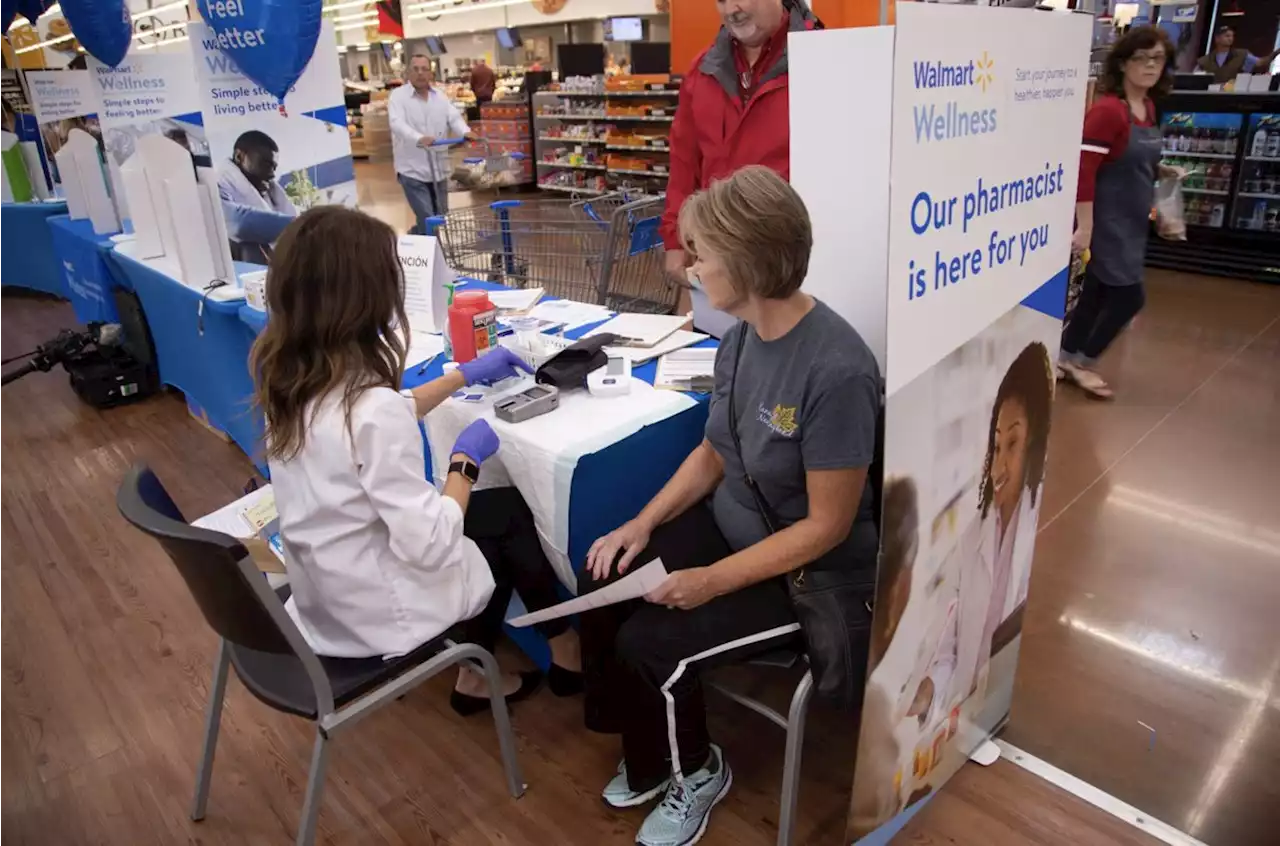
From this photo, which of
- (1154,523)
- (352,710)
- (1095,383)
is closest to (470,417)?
(352,710)

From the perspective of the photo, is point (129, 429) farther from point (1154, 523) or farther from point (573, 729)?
point (1154, 523)

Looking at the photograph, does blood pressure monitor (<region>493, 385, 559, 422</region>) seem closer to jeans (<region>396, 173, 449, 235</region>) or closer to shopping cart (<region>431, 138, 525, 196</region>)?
jeans (<region>396, 173, 449, 235</region>)

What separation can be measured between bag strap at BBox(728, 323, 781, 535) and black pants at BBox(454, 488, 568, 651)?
64 cm

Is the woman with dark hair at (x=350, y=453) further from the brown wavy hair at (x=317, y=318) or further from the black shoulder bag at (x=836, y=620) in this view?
the black shoulder bag at (x=836, y=620)

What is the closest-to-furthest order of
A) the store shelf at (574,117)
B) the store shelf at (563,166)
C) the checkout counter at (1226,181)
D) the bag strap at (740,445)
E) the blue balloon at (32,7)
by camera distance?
the bag strap at (740,445) < the checkout counter at (1226,181) < the blue balloon at (32,7) < the store shelf at (574,117) < the store shelf at (563,166)

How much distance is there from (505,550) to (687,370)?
73 cm

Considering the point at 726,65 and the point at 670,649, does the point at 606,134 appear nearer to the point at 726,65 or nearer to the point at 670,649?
the point at 726,65

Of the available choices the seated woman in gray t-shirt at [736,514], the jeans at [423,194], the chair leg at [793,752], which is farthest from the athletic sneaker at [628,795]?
the jeans at [423,194]

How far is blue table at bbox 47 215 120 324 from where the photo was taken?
5.11 metres

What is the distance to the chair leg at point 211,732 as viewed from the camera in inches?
77.9

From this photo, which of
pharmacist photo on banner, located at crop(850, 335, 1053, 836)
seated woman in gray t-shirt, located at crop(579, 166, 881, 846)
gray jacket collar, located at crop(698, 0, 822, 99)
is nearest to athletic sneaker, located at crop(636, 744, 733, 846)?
seated woman in gray t-shirt, located at crop(579, 166, 881, 846)

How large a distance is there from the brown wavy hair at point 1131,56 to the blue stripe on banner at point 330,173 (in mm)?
3506

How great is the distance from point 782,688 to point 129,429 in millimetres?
3855

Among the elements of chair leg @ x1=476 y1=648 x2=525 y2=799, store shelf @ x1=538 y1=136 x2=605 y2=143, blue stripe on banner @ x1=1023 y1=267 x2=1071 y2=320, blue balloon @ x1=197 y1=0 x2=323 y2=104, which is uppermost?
blue balloon @ x1=197 y1=0 x2=323 y2=104
